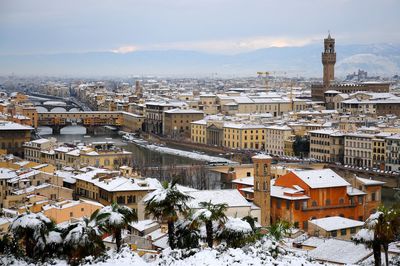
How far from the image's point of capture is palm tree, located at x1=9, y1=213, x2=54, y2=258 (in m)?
10.6

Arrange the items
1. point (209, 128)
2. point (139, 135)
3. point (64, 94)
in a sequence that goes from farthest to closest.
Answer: point (64, 94) → point (139, 135) → point (209, 128)

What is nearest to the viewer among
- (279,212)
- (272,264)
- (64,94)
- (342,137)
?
(272,264)

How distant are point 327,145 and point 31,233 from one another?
25791 millimetres

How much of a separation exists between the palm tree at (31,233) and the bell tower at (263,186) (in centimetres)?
A: 846

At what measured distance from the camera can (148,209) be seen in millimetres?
11539

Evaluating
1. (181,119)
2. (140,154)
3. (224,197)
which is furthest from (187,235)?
(181,119)

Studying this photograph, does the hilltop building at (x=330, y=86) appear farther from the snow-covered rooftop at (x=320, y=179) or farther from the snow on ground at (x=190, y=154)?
the snow-covered rooftop at (x=320, y=179)

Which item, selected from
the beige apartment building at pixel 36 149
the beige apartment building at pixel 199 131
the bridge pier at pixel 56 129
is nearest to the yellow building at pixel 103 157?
the beige apartment building at pixel 36 149

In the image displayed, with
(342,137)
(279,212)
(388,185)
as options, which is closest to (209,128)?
(342,137)

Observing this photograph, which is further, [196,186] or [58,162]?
[58,162]

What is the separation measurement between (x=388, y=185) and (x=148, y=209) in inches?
749

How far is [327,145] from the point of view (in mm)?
35281

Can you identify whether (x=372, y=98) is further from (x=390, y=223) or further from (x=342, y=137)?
(x=390, y=223)

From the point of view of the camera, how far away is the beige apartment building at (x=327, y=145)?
3466 cm
